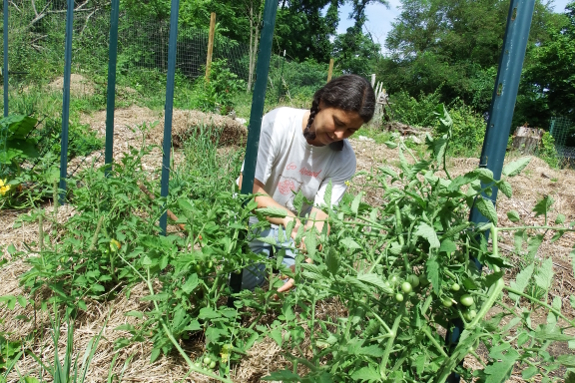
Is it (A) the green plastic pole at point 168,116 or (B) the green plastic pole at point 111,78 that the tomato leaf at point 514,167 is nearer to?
(A) the green plastic pole at point 168,116

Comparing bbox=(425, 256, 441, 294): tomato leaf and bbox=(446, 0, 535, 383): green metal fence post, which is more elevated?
bbox=(446, 0, 535, 383): green metal fence post

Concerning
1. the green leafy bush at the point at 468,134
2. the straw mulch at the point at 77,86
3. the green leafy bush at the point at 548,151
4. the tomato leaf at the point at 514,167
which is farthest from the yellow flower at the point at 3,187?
the green leafy bush at the point at 548,151

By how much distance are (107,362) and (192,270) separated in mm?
446

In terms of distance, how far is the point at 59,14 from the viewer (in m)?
9.01

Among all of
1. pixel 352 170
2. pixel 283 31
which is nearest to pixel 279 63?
pixel 352 170

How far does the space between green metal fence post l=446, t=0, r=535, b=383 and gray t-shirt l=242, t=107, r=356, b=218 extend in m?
1.02

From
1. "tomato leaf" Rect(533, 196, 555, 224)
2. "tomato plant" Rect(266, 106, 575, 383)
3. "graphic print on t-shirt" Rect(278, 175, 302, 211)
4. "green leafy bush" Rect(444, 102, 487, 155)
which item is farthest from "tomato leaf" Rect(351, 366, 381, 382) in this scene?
"green leafy bush" Rect(444, 102, 487, 155)

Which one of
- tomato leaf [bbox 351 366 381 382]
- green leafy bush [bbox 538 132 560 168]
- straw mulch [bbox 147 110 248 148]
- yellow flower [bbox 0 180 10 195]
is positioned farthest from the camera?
green leafy bush [bbox 538 132 560 168]

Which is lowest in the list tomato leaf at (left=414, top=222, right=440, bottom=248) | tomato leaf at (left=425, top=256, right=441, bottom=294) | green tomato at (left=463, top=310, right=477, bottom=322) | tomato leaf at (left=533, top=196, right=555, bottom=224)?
green tomato at (left=463, top=310, right=477, bottom=322)

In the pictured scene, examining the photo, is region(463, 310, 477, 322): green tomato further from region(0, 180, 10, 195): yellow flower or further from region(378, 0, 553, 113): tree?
region(378, 0, 553, 113): tree

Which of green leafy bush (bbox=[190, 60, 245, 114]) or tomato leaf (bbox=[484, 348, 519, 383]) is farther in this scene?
green leafy bush (bbox=[190, 60, 245, 114])

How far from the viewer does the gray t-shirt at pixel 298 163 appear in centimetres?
204

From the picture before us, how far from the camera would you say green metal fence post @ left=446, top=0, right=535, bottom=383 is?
100 centimetres

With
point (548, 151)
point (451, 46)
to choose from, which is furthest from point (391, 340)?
point (451, 46)
